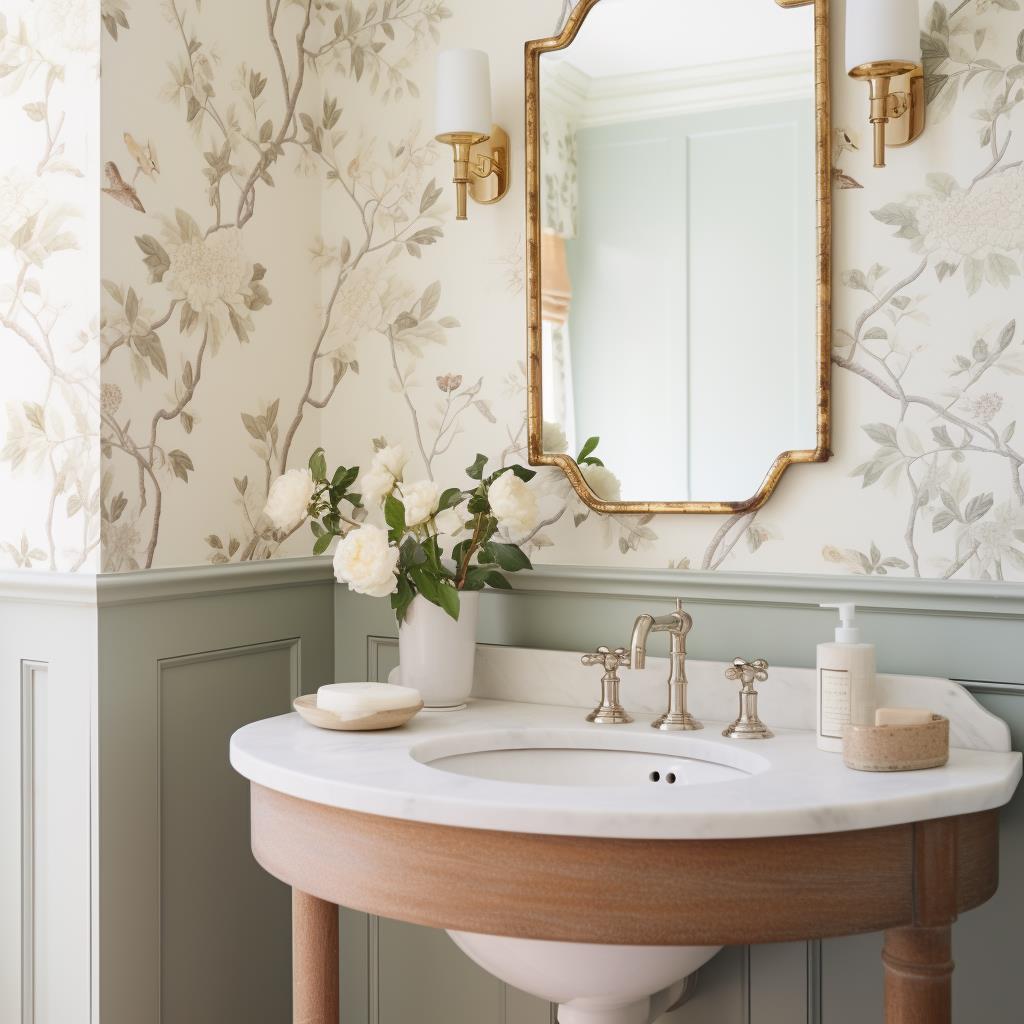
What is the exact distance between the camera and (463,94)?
1869 millimetres

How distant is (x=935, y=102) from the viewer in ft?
5.30

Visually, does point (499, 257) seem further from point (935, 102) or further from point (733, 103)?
point (935, 102)

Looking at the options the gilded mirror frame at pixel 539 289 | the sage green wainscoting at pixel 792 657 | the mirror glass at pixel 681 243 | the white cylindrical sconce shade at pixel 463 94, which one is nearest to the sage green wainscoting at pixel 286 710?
the sage green wainscoting at pixel 792 657

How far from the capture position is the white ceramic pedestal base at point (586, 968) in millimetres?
1395

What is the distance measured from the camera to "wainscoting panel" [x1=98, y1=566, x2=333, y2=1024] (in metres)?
1.76

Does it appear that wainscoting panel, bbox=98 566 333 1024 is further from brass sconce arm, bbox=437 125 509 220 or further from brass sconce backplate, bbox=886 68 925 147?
A: brass sconce backplate, bbox=886 68 925 147

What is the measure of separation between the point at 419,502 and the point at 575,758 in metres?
0.44

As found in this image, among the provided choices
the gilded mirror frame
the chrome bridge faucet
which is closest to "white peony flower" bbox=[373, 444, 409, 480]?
the gilded mirror frame

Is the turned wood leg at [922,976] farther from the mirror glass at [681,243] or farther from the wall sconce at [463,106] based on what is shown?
the wall sconce at [463,106]

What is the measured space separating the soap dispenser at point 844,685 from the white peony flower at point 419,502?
62 cm

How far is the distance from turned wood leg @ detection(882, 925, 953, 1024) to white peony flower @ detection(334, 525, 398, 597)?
82 centimetres

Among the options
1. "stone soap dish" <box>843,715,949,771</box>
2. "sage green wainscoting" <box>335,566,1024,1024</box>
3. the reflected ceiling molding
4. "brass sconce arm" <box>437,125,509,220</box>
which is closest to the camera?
"stone soap dish" <box>843,715,949,771</box>

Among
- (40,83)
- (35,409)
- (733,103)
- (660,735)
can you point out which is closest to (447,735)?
(660,735)

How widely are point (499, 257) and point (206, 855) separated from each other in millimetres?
1091
